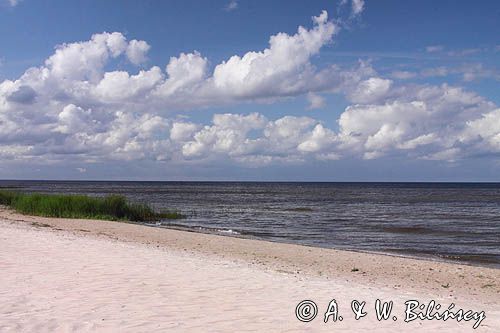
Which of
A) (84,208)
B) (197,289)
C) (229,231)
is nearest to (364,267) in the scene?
(197,289)

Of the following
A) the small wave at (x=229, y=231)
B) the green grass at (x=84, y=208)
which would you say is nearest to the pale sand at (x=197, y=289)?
the small wave at (x=229, y=231)

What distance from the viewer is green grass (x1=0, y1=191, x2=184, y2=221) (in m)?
34.6

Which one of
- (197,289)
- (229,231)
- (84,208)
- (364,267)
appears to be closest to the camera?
(197,289)

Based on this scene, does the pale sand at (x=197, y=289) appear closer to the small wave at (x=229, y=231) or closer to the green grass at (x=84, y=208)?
the small wave at (x=229, y=231)

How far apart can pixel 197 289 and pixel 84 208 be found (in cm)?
2733

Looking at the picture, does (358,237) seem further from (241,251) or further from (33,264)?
(33,264)

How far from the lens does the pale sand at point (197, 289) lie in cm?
773

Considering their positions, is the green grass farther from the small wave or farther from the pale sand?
the pale sand

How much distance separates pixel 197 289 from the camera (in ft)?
33.0

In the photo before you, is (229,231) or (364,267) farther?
(229,231)

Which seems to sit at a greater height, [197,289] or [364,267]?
[197,289]

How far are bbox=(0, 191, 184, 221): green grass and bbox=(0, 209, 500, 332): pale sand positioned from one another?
1709cm

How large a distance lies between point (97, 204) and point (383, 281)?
87.3 feet

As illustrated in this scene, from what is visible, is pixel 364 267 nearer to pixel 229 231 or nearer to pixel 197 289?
pixel 197 289
